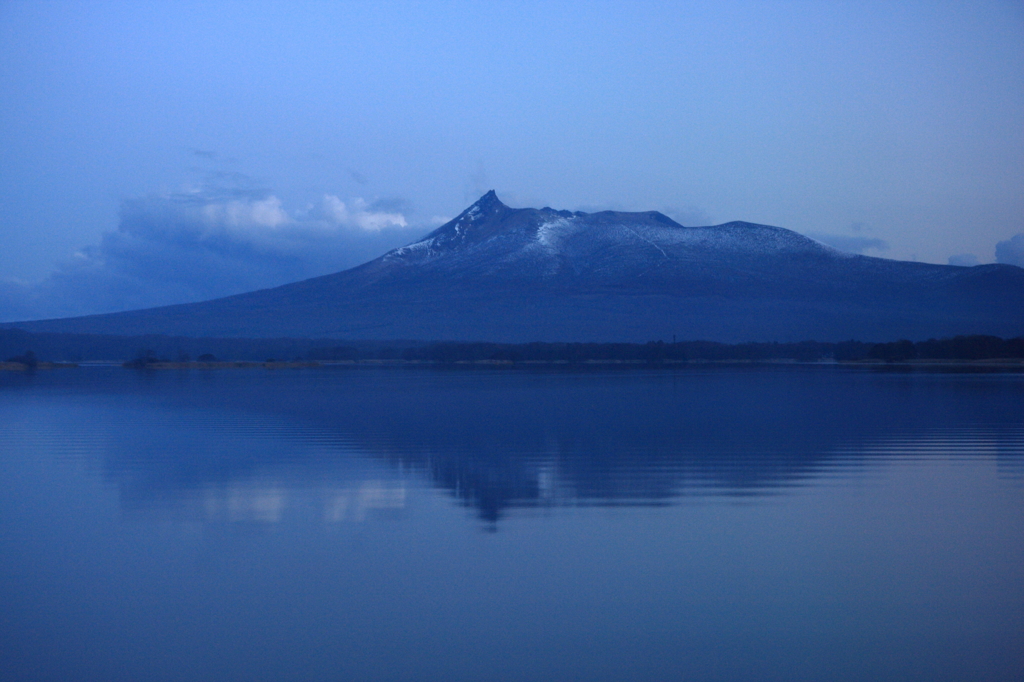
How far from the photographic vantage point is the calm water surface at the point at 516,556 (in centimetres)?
461

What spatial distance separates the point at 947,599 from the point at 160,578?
4454 millimetres

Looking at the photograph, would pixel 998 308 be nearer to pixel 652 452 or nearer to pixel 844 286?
pixel 844 286

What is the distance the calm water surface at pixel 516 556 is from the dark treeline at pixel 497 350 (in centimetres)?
3915

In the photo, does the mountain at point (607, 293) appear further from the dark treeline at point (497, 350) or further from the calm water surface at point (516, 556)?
the calm water surface at point (516, 556)

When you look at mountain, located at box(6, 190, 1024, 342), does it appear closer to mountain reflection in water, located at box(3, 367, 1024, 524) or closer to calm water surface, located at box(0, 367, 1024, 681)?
mountain reflection in water, located at box(3, 367, 1024, 524)

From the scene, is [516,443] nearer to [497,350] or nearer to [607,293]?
[497,350]

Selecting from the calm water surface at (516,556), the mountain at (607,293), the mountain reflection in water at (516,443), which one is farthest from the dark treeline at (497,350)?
the calm water surface at (516,556)

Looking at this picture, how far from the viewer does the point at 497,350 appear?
59.1 m

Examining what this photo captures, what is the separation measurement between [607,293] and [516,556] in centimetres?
9717

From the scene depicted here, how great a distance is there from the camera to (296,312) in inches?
4018

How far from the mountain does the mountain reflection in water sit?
2535 inches

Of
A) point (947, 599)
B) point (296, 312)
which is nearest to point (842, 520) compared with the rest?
point (947, 599)

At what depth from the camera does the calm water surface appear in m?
4.61

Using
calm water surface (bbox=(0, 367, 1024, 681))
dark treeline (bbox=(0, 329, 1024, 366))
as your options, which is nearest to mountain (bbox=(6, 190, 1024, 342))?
dark treeline (bbox=(0, 329, 1024, 366))
